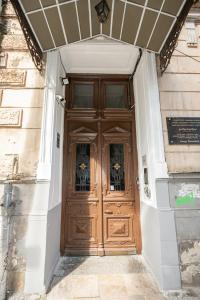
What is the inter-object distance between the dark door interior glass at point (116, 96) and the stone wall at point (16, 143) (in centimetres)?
167

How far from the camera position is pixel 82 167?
14.0 feet

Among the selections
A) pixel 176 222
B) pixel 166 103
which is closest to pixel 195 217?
pixel 176 222

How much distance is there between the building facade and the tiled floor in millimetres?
183

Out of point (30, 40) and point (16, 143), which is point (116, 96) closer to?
point (30, 40)

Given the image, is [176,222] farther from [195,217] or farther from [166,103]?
[166,103]

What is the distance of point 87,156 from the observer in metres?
4.32

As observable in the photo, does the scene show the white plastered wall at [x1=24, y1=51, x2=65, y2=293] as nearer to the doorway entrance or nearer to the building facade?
the building facade

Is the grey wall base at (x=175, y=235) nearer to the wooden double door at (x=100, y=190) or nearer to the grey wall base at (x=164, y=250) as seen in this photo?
the grey wall base at (x=164, y=250)

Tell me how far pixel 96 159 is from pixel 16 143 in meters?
1.68

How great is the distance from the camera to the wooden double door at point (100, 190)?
3.96m

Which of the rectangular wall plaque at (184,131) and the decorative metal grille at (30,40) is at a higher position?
the decorative metal grille at (30,40)

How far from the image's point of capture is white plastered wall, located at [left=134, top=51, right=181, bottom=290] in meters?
2.90

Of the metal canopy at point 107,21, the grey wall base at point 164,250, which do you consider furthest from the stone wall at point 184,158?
the metal canopy at point 107,21

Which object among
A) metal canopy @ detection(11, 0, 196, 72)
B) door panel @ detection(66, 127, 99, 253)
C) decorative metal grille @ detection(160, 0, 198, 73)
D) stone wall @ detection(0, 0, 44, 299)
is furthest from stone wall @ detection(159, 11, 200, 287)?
stone wall @ detection(0, 0, 44, 299)
